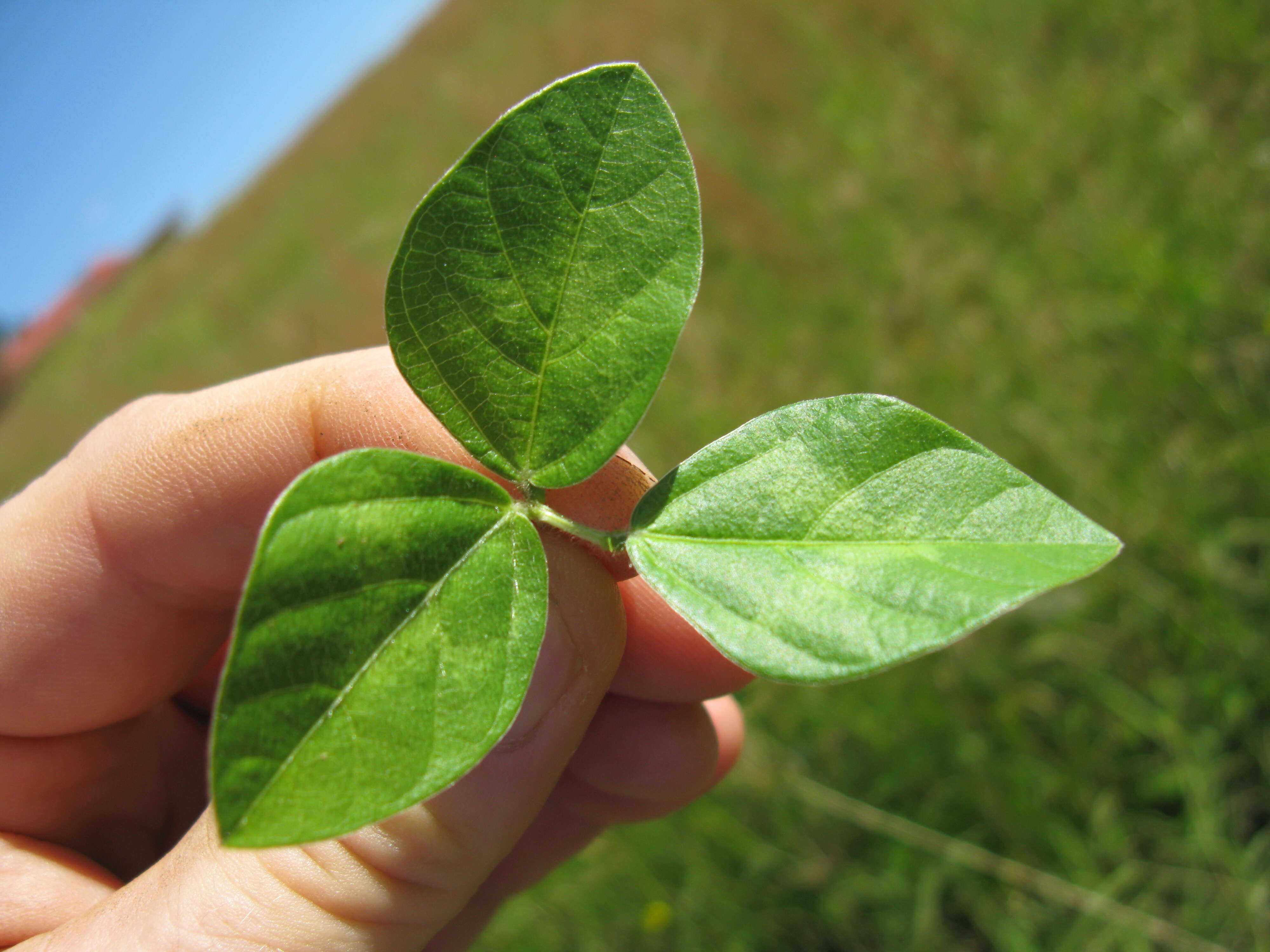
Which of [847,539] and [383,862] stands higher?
[847,539]

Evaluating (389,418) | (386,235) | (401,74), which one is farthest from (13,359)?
(389,418)

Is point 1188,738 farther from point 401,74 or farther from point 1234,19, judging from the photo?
point 401,74

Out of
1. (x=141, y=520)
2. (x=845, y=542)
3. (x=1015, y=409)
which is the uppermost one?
(x=141, y=520)

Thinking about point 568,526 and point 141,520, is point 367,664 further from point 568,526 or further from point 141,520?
point 141,520

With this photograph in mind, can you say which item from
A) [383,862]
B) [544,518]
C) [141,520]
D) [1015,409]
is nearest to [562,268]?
[544,518]

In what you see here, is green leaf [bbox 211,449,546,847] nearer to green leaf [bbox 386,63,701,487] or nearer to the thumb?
green leaf [bbox 386,63,701,487]

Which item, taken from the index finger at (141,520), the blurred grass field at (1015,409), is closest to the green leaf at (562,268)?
the index finger at (141,520)

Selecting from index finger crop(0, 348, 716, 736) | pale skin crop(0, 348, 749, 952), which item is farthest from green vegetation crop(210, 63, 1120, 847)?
index finger crop(0, 348, 716, 736)
